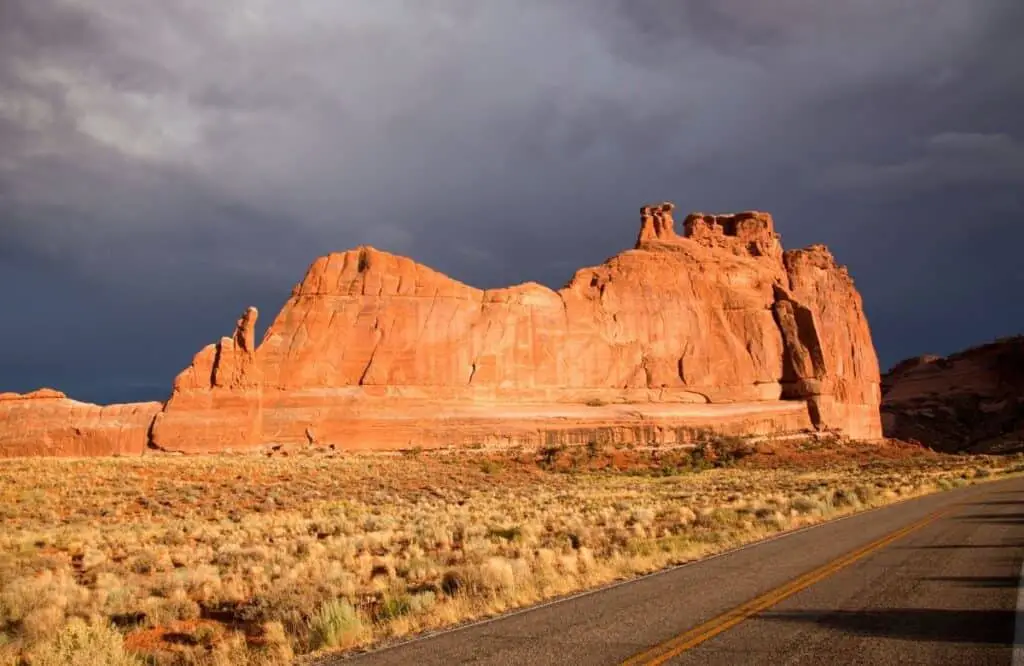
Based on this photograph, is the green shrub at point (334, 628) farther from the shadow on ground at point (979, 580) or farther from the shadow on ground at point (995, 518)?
the shadow on ground at point (995, 518)

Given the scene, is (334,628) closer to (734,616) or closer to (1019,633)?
(734,616)

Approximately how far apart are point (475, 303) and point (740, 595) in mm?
60031

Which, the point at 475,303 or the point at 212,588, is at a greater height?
the point at 475,303

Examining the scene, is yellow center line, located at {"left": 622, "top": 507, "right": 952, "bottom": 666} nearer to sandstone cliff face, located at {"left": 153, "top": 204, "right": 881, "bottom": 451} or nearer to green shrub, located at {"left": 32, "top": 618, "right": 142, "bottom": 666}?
green shrub, located at {"left": 32, "top": 618, "right": 142, "bottom": 666}

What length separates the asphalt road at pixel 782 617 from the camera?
7.00 meters

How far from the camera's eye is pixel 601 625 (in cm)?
841

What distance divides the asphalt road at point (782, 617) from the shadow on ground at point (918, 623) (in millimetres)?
11

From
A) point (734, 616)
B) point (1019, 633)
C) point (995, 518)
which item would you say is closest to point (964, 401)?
point (995, 518)

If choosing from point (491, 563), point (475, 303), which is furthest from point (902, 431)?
point (491, 563)

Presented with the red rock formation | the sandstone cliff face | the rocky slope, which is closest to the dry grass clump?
the red rock formation

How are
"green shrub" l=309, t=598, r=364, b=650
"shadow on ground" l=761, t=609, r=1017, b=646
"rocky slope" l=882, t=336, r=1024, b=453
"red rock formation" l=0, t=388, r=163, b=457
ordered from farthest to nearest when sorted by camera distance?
"rocky slope" l=882, t=336, r=1024, b=453 → "red rock formation" l=0, t=388, r=163, b=457 → "green shrub" l=309, t=598, r=364, b=650 → "shadow on ground" l=761, t=609, r=1017, b=646

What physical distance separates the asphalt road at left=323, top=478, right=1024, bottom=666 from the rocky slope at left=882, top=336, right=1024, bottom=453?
295ft

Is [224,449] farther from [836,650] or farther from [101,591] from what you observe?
[836,650]

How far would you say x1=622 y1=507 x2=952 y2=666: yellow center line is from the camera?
273 inches
